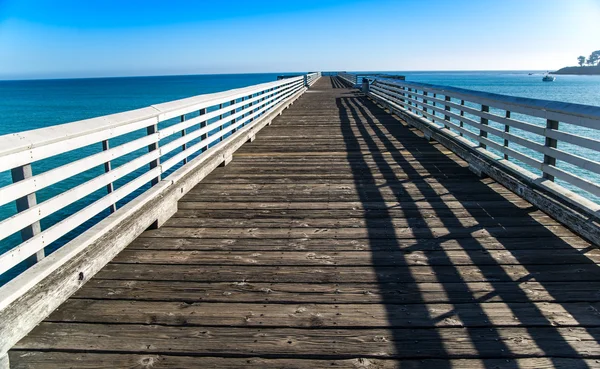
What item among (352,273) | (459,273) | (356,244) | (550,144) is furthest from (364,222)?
(550,144)

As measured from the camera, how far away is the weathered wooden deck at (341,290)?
265 cm

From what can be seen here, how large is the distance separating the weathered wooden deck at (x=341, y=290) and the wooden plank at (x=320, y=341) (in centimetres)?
1

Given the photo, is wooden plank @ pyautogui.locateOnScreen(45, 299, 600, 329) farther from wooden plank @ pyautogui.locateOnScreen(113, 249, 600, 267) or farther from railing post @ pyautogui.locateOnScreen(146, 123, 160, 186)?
railing post @ pyautogui.locateOnScreen(146, 123, 160, 186)

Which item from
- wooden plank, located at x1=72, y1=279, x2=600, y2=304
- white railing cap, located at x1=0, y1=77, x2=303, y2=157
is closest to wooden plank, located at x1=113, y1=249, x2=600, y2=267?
wooden plank, located at x1=72, y1=279, x2=600, y2=304

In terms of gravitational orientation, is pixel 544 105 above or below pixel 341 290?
above

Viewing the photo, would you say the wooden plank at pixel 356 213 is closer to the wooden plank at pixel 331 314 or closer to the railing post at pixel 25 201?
the wooden plank at pixel 331 314

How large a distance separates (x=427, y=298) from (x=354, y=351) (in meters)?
0.85

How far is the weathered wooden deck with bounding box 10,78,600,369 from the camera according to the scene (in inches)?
104

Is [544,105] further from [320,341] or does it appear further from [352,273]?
[320,341]

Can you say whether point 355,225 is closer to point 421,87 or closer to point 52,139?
point 52,139

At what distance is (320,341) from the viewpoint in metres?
2.77

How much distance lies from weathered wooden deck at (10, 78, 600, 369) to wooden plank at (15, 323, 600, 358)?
0.01 metres

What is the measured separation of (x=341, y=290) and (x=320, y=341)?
0.68 m

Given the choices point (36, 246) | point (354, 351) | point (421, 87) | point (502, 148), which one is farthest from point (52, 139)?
point (421, 87)
